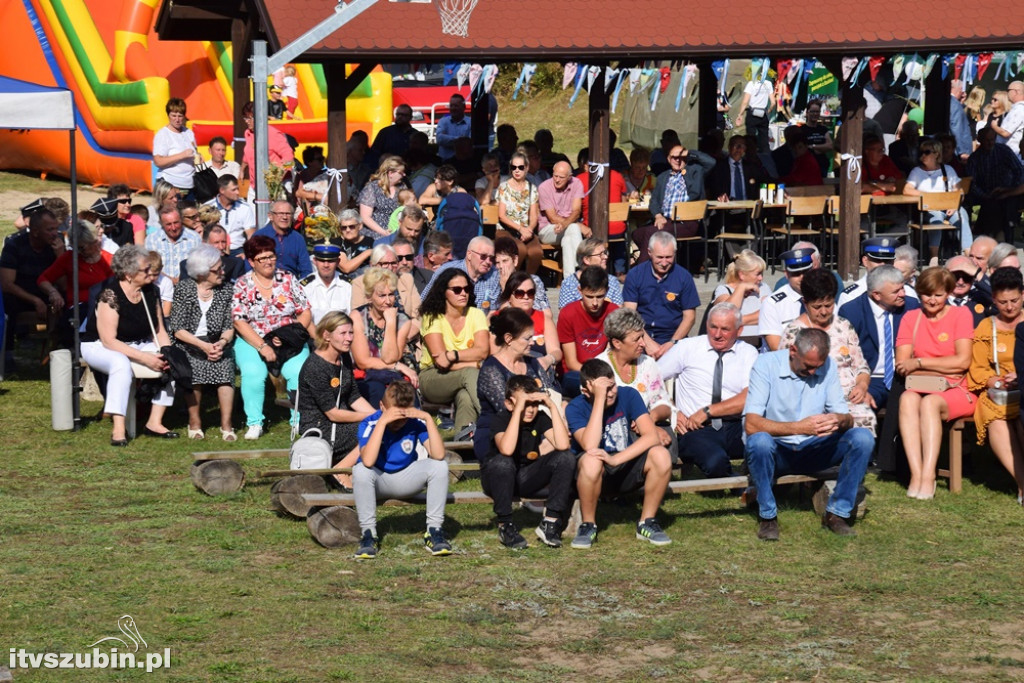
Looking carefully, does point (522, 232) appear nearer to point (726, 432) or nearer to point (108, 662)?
point (726, 432)

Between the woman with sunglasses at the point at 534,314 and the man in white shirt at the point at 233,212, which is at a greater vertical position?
the man in white shirt at the point at 233,212

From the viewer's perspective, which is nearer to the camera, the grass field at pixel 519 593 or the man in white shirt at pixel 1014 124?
the grass field at pixel 519 593

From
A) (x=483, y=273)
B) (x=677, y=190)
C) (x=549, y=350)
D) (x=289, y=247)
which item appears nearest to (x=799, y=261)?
(x=549, y=350)

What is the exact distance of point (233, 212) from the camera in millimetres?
13648

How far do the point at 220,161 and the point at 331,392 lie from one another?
7.78m

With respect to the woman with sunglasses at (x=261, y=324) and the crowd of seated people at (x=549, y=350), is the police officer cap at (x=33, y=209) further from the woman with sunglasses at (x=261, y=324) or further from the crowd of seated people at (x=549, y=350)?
the woman with sunglasses at (x=261, y=324)

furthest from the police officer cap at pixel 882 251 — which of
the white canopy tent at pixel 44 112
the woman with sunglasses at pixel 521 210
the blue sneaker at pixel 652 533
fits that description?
the white canopy tent at pixel 44 112

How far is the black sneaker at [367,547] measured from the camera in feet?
25.6

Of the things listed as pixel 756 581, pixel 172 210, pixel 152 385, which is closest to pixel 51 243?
pixel 172 210

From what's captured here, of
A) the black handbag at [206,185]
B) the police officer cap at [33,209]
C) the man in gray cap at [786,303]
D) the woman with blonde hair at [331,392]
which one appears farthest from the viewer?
the black handbag at [206,185]

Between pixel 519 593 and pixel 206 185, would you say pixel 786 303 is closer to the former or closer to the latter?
pixel 519 593

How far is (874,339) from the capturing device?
966 cm

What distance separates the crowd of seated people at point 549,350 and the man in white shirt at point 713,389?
0.01 m

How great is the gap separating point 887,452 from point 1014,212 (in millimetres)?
8657
